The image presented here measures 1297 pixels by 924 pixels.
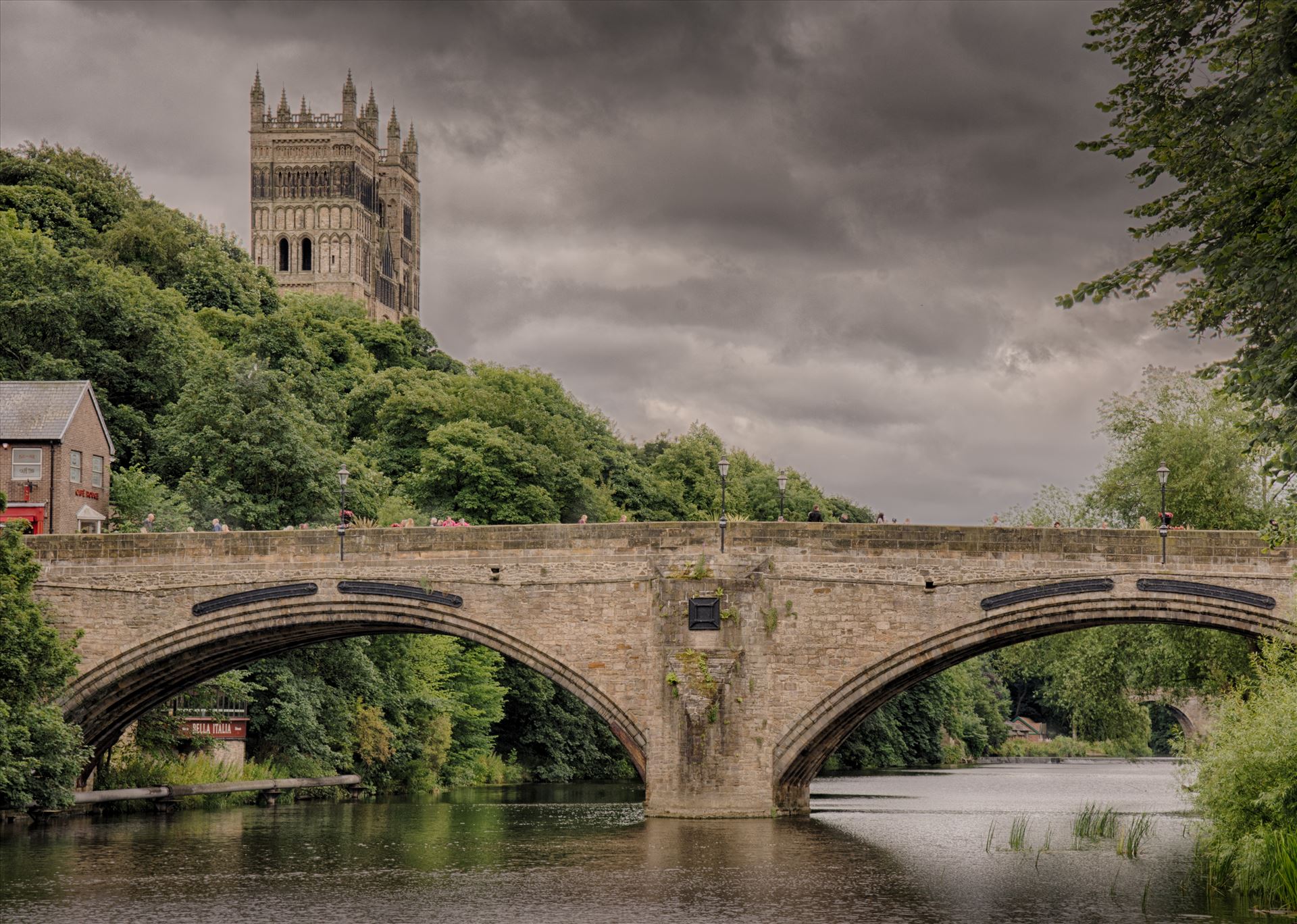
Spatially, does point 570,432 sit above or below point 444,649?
above

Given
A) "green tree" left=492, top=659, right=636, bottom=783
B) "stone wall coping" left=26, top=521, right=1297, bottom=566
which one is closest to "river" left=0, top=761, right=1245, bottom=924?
"stone wall coping" left=26, top=521, right=1297, bottom=566

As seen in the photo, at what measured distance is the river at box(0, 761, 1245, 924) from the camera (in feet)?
59.8

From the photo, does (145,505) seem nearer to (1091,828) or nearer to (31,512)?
(31,512)

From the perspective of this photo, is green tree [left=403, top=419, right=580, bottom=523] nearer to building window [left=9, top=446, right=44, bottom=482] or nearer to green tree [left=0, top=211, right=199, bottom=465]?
green tree [left=0, top=211, right=199, bottom=465]

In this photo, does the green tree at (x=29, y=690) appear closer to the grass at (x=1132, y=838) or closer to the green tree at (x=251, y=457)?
the green tree at (x=251, y=457)

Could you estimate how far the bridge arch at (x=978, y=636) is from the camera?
27578 millimetres

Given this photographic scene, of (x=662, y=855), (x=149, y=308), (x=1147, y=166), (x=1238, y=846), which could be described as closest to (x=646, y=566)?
(x=662, y=855)

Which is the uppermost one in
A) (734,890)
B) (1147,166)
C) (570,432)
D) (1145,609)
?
(570,432)

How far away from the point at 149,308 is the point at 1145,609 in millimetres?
34797

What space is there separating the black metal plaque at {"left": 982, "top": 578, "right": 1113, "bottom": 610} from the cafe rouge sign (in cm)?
1837

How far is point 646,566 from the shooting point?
29859 millimetres

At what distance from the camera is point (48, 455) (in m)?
38.3

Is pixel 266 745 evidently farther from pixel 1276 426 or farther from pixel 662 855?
pixel 1276 426

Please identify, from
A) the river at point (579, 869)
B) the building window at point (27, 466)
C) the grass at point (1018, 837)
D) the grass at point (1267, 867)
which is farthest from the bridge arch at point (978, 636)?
the building window at point (27, 466)
